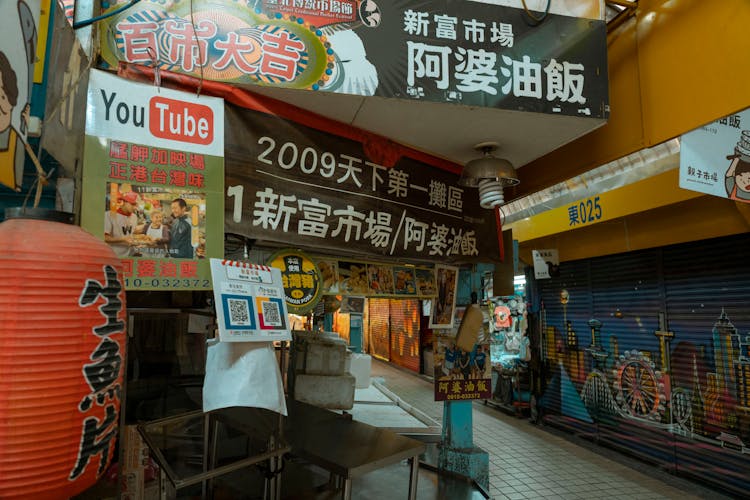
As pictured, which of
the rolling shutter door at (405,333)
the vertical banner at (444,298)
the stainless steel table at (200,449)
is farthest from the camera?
the rolling shutter door at (405,333)

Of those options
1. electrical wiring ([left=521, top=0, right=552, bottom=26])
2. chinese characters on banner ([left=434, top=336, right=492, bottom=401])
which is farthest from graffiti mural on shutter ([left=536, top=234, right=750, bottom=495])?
electrical wiring ([left=521, top=0, right=552, bottom=26])

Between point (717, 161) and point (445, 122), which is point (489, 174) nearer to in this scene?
point (445, 122)

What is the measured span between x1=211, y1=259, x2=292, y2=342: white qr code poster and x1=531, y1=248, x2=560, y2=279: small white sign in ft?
23.1

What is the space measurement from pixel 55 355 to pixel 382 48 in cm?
278

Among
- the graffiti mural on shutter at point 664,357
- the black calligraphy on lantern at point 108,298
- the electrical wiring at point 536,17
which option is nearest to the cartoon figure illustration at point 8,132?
the black calligraphy on lantern at point 108,298

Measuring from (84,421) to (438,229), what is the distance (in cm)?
344

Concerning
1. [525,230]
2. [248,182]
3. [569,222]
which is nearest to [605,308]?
[569,222]

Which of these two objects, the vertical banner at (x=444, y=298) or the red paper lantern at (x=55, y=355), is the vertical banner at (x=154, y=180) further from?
the vertical banner at (x=444, y=298)

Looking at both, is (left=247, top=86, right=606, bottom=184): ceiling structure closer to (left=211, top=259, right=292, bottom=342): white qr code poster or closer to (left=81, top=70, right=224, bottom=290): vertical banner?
(left=81, top=70, right=224, bottom=290): vertical banner

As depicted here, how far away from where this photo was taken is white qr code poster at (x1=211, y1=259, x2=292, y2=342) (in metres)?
2.49

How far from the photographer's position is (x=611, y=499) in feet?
18.5

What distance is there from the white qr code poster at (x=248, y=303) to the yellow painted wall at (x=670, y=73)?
10.8 ft

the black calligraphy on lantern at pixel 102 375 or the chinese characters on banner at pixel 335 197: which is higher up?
the chinese characters on banner at pixel 335 197

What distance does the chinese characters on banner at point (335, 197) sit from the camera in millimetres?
3295
